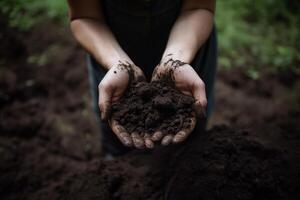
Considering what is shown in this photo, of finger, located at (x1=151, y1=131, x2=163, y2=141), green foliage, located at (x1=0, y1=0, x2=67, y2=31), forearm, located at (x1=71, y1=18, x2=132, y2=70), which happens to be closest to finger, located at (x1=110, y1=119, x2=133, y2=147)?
finger, located at (x1=151, y1=131, x2=163, y2=141)

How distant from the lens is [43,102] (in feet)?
11.2

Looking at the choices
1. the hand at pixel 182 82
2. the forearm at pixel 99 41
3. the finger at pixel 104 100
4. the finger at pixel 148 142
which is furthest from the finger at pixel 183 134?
the forearm at pixel 99 41

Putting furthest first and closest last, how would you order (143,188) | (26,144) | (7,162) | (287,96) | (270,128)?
(287,96) → (26,144) → (7,162) → (270,128) → (143,188)

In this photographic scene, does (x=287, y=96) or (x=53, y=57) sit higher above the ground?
(x=53, y=57)

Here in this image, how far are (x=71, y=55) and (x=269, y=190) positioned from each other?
9.12 ft

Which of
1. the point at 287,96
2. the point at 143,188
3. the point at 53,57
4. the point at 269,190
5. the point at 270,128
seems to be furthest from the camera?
the point at 53,57

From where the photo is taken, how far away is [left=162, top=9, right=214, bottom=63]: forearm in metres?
1.96

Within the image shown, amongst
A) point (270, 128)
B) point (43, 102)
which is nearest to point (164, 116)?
point (270, 128)

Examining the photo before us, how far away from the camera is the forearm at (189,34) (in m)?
1.96

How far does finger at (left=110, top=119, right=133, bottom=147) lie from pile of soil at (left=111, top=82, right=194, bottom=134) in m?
0.03

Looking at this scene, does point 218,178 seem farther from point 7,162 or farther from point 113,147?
point 7,162

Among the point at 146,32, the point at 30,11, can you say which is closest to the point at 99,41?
the point at 146,32

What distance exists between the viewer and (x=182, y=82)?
1.81 m

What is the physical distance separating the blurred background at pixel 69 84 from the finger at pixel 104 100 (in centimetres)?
98
